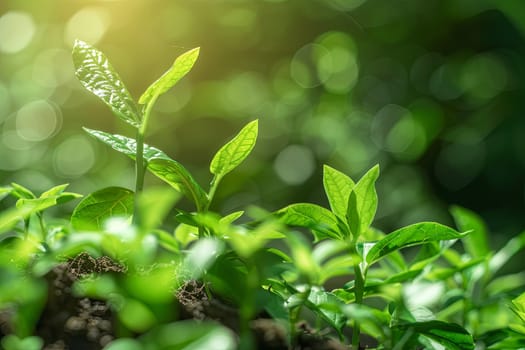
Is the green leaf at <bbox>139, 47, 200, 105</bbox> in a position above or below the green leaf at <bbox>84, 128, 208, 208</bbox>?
above

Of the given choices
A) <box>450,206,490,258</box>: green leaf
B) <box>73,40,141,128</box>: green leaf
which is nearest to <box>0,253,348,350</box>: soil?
<box>73,40,141,128</box>: green leaf

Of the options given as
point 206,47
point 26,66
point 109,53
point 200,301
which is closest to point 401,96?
point 206,47

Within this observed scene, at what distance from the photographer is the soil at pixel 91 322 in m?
0.32

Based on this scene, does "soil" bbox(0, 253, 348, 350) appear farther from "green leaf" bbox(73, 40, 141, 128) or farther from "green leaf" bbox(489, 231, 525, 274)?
"green leaf" bbox(489, 231, 525, 274)

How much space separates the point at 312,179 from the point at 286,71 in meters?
0.37

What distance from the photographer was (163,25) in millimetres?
2215

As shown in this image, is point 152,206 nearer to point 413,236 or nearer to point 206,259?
point 206,259

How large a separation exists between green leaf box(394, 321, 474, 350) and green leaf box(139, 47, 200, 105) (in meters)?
0.19

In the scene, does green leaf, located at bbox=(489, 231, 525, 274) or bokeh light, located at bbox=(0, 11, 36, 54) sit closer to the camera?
green leaf, located at bbox=(489, 231, 525, 274)

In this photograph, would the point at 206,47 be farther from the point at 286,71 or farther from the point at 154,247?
the point at 154,247

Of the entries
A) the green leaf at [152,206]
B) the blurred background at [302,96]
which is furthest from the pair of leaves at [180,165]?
the blurred background at [302,96]

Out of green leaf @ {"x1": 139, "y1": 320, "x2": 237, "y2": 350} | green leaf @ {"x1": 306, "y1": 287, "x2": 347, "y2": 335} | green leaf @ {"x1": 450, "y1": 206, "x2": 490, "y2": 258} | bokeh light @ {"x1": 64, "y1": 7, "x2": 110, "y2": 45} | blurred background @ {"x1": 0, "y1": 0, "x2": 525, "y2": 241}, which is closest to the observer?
green leaf @ {"x1": 139, "y1": 320, "x2": 237, "y2": 350}

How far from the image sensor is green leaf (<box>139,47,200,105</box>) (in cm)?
40

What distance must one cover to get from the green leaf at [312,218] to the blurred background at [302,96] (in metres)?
1.55
